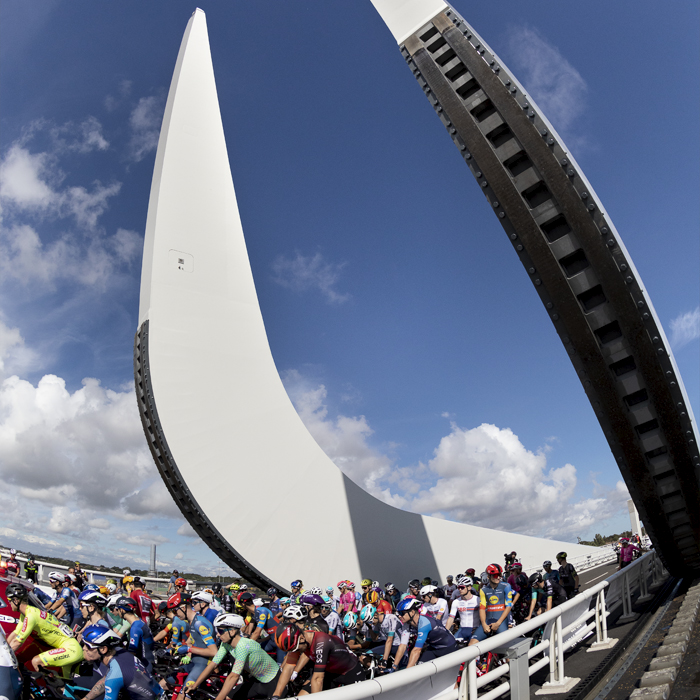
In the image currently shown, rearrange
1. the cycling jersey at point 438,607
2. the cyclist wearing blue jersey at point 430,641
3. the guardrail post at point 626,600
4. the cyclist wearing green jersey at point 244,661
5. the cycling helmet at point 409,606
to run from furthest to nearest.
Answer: the guardrail post at point 626,600, the cycling jersey at point 438,607, the cycling helmet at point 409,606, the cyclist wearing blue jersey at point 430,641, the cyclist wearing green jersey at point 244,661

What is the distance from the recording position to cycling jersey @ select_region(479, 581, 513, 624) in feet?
16.1

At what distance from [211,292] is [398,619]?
9943mm

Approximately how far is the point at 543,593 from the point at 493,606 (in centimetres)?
165

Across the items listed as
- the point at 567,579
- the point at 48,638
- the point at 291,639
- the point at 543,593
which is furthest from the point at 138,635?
the point at 567,579

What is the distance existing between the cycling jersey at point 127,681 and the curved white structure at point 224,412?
7784 millimetres

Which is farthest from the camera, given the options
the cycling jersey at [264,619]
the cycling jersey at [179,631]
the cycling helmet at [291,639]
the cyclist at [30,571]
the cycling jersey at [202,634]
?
the cyclist at [30,571]

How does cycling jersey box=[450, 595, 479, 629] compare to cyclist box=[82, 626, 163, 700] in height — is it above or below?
below

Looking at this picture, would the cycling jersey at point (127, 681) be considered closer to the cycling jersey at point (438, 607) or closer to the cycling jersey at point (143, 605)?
the cycling jersey at point (438, 607)

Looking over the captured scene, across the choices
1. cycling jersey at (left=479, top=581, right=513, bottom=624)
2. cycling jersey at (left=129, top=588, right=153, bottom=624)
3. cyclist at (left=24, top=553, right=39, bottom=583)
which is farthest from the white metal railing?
cyclist at (left=24, top=553, right=39, bottom=583)

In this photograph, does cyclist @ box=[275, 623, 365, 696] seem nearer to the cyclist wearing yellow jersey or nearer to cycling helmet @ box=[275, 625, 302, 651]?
cycling helmet @ box=[275, 625, 302, 651]

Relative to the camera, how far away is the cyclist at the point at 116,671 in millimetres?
3168

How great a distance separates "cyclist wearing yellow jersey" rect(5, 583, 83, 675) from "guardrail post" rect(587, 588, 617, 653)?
471 cm

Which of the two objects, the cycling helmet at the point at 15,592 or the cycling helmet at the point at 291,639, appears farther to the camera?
the cycling helmet at the point at 15,592

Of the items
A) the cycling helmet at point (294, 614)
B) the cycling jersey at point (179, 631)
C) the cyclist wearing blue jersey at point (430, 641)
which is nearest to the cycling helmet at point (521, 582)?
the cyclist wearing blue jersey at point (430, 641)
